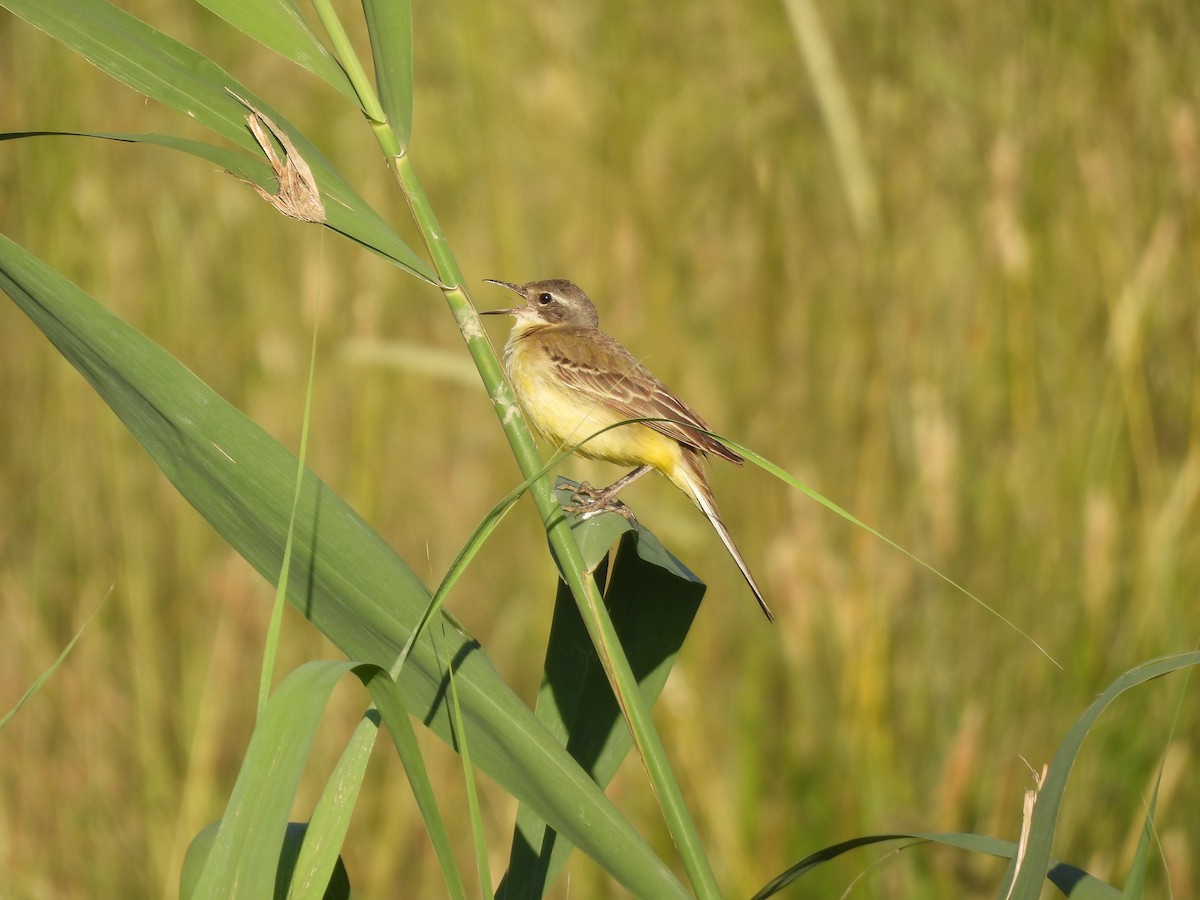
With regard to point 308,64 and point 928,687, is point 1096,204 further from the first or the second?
point 308,64

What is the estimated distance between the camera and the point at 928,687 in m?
3.91

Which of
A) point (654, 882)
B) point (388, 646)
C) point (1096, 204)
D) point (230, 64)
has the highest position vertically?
point (230, 64)

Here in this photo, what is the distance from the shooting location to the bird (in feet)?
11.5

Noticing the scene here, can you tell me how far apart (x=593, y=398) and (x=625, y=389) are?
0.34 feet

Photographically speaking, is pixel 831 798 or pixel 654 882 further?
pixel 831 798

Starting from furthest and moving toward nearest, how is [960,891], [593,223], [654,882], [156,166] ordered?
[156,166], [593,223], [960,891], [654,882]

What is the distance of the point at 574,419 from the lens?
3916 mm

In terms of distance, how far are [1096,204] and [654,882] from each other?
2.95 m

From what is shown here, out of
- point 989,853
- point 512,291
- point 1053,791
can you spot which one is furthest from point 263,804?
point 512,291

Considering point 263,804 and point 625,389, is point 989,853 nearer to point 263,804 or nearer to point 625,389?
point 263,804

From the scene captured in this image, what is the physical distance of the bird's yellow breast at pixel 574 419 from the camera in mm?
3635

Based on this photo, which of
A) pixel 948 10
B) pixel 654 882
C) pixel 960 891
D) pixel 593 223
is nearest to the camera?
pixel 654 882

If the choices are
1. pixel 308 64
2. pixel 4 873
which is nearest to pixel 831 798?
pixel 4 873

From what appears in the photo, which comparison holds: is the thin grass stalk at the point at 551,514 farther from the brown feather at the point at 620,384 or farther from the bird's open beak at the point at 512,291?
the bird's open beak at the point at 512,291
